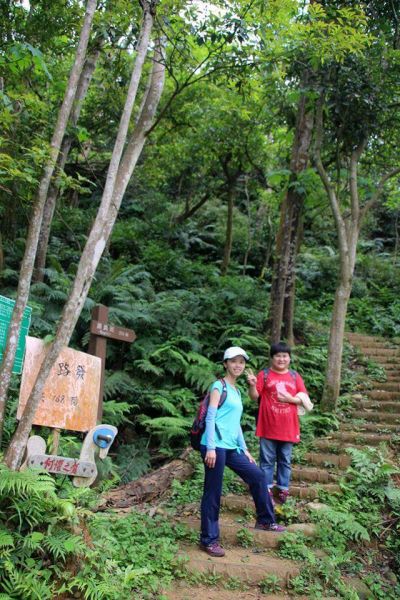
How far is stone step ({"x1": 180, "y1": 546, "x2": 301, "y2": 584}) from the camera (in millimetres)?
4305

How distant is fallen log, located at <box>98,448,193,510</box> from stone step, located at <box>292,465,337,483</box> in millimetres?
1336

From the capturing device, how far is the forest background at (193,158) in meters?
6.43

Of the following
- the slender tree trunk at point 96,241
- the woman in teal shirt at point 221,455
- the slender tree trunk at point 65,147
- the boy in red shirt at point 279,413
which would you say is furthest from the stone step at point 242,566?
the slender tree trunk at point 65,147

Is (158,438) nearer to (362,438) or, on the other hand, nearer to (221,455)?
(362,438)

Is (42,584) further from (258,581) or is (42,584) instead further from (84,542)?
(258,581)

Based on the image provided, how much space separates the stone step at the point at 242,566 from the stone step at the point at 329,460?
2240mm

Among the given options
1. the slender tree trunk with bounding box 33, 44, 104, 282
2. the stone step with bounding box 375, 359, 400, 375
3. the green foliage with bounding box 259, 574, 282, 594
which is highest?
the slender tree trunk with bounding box 33, 44, 104, 282

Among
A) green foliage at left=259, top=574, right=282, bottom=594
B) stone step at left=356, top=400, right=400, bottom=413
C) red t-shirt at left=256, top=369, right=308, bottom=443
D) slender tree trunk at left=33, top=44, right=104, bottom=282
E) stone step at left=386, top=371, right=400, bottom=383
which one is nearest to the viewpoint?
green foliage at left=259, top=574, right=282, bottom=594

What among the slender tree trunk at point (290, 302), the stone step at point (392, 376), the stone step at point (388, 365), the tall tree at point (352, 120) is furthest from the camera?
the stone step at point (388, 365)

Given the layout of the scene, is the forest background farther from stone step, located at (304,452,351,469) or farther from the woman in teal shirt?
the woman in teal shirt

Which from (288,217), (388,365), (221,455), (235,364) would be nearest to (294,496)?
(221,455)

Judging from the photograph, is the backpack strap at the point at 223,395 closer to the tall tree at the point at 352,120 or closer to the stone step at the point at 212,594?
the stone step at the point at 212,594

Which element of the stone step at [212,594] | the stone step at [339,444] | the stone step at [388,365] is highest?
the stone step at [388,365]

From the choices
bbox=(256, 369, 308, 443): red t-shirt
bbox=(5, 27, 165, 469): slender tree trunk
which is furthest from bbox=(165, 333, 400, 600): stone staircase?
bbox=(5, 27, 165, 469): slender tree trunk
